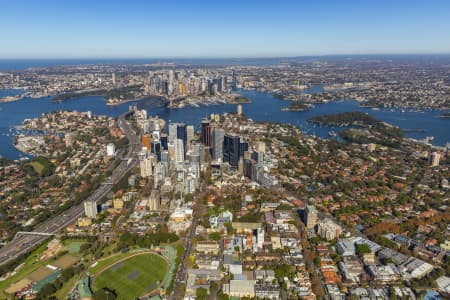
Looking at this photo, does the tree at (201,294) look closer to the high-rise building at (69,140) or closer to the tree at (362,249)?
the tree at (362,249)

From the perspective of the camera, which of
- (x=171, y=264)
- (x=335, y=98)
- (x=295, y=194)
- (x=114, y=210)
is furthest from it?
(x=335, y=98)

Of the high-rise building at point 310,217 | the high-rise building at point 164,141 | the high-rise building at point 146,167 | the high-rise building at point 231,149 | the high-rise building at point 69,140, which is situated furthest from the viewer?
the high-rise building at point 69,140

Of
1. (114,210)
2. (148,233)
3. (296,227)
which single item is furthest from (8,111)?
(296,227)

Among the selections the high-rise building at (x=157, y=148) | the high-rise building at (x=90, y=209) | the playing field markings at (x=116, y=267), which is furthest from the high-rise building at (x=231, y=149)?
the playing field markings at (x=116, y=267)

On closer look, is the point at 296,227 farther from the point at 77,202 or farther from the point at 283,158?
the point at 77,202

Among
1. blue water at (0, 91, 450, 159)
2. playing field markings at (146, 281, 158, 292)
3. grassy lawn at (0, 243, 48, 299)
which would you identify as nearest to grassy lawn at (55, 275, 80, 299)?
grassy lawn at (0, 243, 48, 299)
